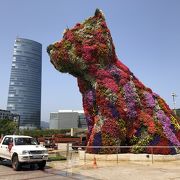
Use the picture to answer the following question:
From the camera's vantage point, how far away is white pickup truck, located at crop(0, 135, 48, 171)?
1572 centimetres

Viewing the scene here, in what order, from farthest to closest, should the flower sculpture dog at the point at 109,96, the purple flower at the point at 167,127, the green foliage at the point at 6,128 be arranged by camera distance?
the green foliage at the point at 6,128
the purple flower at the point at 167,127
the flower sculpture dog at the point at 109,96

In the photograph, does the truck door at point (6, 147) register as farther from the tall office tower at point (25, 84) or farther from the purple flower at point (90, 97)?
the tall office tower at point (25, 84)

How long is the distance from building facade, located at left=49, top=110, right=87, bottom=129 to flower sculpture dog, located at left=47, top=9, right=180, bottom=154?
118244 mm

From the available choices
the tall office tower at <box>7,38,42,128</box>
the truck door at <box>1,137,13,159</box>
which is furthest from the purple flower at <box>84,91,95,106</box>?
the tall office tower at <box>7,38,42,128</box>

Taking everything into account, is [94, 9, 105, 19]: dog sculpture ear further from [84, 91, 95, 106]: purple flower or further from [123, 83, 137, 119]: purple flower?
[84, 91, 95, 106]: purple flower

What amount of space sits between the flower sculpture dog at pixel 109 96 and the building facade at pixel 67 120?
118244mm

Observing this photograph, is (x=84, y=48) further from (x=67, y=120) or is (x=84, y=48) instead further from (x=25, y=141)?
(x=67, y=120)

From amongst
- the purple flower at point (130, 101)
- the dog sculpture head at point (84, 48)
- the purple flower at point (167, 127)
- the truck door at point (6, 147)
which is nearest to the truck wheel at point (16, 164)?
the truck door at point (6, 147)

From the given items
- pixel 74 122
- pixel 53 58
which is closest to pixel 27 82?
pixel 74 122

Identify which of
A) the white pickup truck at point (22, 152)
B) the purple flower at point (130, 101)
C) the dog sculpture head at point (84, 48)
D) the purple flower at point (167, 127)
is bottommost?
the white pickup truck at point (22, 152)

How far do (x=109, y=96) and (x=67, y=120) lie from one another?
4819 inches

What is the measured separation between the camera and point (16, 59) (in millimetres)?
182250

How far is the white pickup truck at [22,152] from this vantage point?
15719 mm

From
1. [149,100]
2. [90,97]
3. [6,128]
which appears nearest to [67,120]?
[6,128]
